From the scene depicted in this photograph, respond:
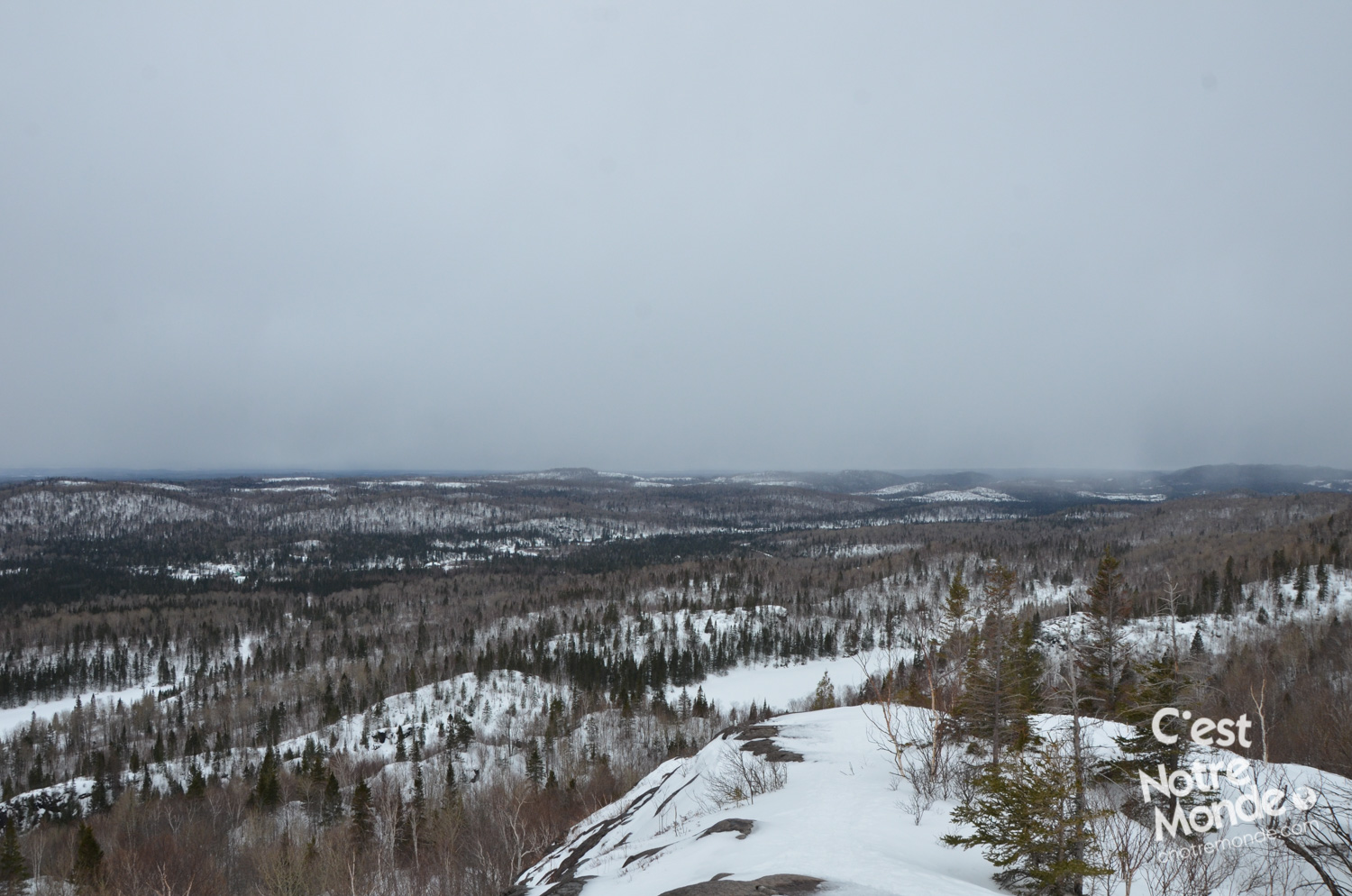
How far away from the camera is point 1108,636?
2109 centimetres

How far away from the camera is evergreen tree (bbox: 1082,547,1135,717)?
20906 mm

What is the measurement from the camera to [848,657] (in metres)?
112

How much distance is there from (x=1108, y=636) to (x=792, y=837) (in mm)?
17859

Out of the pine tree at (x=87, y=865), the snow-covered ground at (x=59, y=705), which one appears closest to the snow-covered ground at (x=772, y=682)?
the pine tree at (x=87, y=865)

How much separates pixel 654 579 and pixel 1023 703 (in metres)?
146

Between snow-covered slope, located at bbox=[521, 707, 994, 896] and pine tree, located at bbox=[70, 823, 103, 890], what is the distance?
1235 inches

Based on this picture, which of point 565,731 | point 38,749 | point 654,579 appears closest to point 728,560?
point 654,579

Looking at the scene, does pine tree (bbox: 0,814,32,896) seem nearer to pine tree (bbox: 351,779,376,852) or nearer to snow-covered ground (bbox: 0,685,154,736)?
pine tree (bbox: 351,779,376,852)

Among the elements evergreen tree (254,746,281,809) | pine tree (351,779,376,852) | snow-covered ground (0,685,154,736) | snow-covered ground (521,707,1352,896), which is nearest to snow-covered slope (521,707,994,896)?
snow-covered ground (521,707,1352,896)

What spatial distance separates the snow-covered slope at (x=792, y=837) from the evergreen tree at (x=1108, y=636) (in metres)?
9.35

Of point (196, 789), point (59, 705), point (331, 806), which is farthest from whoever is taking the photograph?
point (59, 705)

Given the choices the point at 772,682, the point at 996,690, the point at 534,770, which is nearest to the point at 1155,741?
the point at 996,690

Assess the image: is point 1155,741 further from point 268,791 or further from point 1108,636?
point 268,791

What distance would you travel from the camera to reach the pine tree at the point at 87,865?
104 feet
